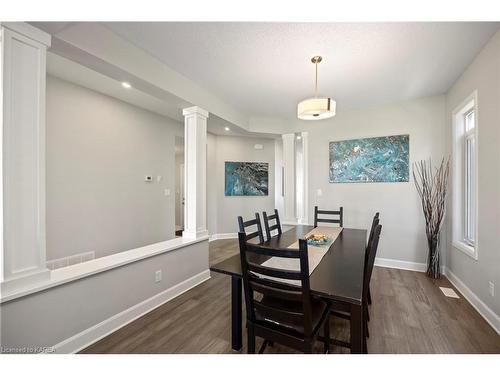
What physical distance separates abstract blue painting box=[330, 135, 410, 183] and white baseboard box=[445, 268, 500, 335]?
1.43 metres

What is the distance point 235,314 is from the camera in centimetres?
170

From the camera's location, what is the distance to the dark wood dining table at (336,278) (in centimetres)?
120

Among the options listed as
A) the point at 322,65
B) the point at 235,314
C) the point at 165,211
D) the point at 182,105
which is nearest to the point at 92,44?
the point at 182,105

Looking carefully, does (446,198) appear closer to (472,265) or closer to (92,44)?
(472,265)

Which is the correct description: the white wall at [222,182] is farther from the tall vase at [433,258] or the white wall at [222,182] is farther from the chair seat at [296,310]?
the chair seat at [296,310]

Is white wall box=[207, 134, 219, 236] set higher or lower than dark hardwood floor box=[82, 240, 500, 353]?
higher

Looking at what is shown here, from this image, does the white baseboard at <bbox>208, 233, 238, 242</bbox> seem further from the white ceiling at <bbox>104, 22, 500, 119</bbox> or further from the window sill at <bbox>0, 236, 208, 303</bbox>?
the white ceiling at <bbox>104, 22, 500, 119</bbox>

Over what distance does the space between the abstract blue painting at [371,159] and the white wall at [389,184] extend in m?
0.09

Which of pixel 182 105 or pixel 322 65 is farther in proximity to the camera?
pixel 182 105

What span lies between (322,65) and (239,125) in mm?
1816

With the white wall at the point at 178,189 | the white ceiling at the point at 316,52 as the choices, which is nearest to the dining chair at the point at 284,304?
the white ceiling at the point at 316,52

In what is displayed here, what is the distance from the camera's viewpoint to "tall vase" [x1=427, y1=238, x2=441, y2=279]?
3.10m

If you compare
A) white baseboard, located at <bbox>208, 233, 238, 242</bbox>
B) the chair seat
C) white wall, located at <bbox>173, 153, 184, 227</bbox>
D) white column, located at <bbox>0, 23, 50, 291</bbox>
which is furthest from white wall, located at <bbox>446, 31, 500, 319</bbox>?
white wall, located at <bbox>173, 153, 184, 227</bbox>
